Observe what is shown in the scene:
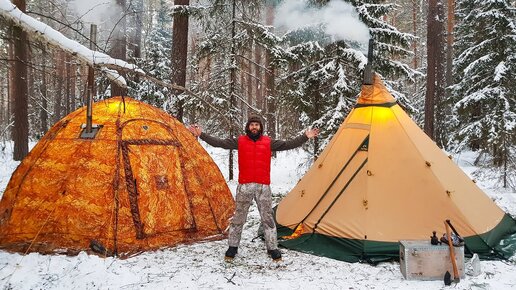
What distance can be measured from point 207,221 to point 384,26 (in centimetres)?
793

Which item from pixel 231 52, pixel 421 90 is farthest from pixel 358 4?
pixel 421 90

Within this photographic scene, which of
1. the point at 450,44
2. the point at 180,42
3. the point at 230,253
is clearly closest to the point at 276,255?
the point at 230,253

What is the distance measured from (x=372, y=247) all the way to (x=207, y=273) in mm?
2356

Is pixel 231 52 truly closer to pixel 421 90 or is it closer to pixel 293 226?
pixel 293 226

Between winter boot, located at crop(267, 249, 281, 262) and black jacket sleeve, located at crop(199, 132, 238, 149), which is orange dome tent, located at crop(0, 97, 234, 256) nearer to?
black jacket sleeve, located at crop(199, 132, 238, 149)

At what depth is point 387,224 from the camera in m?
5.89

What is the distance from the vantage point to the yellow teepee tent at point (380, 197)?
5.85 m

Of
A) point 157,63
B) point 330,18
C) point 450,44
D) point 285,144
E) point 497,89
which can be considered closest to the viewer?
point 285,144

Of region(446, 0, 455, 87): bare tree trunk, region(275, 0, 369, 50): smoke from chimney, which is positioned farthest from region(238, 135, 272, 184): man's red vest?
region(446, 0, 455, 87): bare tree trunk

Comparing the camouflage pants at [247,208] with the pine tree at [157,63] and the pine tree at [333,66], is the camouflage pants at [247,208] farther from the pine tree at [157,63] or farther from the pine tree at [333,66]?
the pine tree at [157,63]

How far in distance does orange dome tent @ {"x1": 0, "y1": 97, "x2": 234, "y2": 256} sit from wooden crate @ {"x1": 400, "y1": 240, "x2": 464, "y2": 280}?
3.07 metres

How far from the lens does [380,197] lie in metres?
6.11

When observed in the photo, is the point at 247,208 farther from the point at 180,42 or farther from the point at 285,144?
the point at 180,42

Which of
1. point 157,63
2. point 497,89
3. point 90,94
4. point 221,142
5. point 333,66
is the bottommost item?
point 221,142
